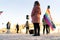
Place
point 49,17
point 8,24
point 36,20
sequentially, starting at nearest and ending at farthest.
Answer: point 36,20
point 49,17
point 8,24

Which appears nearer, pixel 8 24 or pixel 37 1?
pixel 37 1

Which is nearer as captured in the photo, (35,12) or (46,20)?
(35,12)

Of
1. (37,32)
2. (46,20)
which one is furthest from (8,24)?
(37,32)

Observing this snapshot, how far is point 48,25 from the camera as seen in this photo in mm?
24328

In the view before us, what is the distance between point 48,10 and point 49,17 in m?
0.79

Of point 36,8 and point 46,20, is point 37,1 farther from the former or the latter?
point 46,20

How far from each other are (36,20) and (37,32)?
0.90 m

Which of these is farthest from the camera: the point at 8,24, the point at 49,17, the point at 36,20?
the point at 8,24

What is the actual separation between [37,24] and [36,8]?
1024 mm

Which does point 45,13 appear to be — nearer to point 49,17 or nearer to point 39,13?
point 49,17

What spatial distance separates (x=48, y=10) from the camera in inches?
942

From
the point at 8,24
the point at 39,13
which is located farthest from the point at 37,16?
the point at 8,24

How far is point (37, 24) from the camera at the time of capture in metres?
18.7

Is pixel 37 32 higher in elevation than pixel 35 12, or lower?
lower
